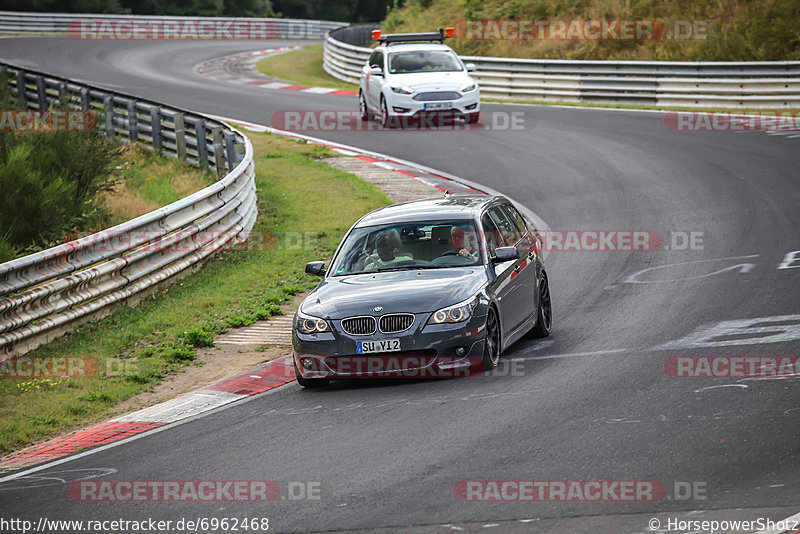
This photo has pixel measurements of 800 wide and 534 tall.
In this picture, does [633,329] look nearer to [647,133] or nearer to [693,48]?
[647,133]

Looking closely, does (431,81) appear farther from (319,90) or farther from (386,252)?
(386,252)

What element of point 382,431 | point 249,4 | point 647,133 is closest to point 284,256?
point 382,431

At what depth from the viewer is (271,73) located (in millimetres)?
41188

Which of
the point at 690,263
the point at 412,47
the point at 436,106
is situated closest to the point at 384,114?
the point at 436,106

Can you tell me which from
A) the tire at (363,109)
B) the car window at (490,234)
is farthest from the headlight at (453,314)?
the tire at (363,109)

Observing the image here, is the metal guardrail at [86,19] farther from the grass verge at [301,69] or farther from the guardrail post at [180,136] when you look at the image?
the guardrail post at [180,136]

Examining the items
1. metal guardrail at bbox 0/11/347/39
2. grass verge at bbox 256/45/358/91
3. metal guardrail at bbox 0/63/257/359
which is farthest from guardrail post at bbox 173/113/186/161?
metal guardrail at bbox 0/11/347/39

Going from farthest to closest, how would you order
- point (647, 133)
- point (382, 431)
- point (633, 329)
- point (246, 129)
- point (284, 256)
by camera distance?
point (246, 129)
point (647, 133)
point (284, 256)
point (633, 329)
point (382, 431)

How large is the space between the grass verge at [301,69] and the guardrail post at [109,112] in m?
10.8

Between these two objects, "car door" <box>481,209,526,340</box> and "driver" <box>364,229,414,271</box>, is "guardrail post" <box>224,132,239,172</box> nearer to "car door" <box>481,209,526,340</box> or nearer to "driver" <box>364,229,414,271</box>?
"driver" <box>364,229,414,271</box>

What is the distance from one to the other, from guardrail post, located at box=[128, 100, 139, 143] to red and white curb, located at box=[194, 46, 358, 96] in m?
9.86

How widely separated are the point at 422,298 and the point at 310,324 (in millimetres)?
1070

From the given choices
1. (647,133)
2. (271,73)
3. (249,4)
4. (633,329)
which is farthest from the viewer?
(249,4)

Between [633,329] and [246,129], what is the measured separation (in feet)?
57.9
